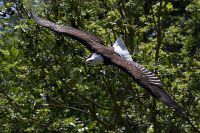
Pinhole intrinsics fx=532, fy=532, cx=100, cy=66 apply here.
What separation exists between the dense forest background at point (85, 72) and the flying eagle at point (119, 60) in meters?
0.79

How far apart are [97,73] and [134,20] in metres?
1.76

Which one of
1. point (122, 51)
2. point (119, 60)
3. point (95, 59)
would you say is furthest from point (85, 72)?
point (119, 60)

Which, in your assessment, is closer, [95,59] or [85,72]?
[95,59]

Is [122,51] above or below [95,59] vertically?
above

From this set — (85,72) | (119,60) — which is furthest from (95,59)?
(85,72)

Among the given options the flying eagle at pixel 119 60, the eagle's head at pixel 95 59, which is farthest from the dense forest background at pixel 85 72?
the eagle's head at pixel 95 59

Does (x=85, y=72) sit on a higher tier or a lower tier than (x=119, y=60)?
higher

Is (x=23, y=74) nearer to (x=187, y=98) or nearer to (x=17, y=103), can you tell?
(x=17, y=103)

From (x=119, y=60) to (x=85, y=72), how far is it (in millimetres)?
1964

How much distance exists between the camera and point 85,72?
8469 millimetres

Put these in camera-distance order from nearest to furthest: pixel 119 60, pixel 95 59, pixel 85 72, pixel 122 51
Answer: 1. pixel 119 60
2. pixel 95 59
3. pixel 122 51
4. pixel 85 72

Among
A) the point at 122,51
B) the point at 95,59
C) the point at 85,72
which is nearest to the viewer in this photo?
the point at 95,59

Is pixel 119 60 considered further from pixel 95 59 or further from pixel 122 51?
pixel 122 51

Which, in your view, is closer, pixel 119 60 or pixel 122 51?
pixel 119 60
